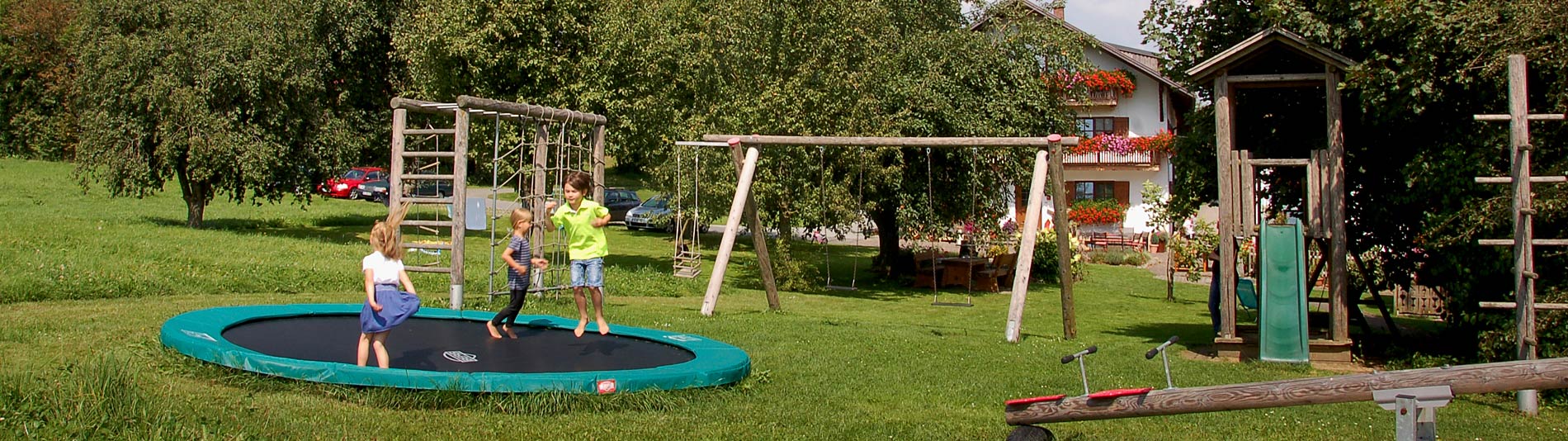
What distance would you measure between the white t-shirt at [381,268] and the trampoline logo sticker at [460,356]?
790 millimetres

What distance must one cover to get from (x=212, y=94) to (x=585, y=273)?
14.3 m

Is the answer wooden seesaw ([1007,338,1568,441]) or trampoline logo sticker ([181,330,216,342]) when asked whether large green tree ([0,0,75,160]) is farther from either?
wooden seesaw ([1007,338,1568,441])

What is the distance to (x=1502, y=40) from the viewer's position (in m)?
8.75

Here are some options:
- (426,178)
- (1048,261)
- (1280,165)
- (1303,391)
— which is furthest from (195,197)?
(1303,391)

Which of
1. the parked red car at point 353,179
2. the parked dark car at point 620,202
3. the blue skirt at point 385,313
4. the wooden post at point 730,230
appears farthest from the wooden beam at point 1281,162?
the parked red car at point 353,179

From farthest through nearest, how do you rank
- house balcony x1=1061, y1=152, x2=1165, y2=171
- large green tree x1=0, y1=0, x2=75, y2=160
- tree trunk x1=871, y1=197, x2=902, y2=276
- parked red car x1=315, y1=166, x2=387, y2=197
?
large green tree x1=0, y1=0, x2=75, y2=160
parked red car x1=315, y1=166, x2=387, y2=197
house balcony x1=1061, y1=152, x2=1165, y2=171
tree trunk x1=871, y1=197, x2=902, y2=276

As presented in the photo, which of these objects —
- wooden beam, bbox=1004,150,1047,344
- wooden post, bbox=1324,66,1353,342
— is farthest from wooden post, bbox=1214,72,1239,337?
wooden beam, bbox=1004,150,1047,344

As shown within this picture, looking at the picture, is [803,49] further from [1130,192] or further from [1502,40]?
[1130,192]

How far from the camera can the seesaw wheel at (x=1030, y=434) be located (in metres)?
5.62

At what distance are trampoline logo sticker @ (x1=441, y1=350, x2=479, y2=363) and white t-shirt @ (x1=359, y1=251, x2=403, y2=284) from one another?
0.79 metres

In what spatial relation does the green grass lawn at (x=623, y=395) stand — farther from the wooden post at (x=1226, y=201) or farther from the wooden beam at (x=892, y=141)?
the wooden beam at (x=892, y=141)

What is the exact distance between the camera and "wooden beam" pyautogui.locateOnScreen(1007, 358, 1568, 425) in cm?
432

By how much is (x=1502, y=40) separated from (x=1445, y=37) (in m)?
0.47

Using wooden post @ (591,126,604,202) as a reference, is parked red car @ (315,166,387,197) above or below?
above
